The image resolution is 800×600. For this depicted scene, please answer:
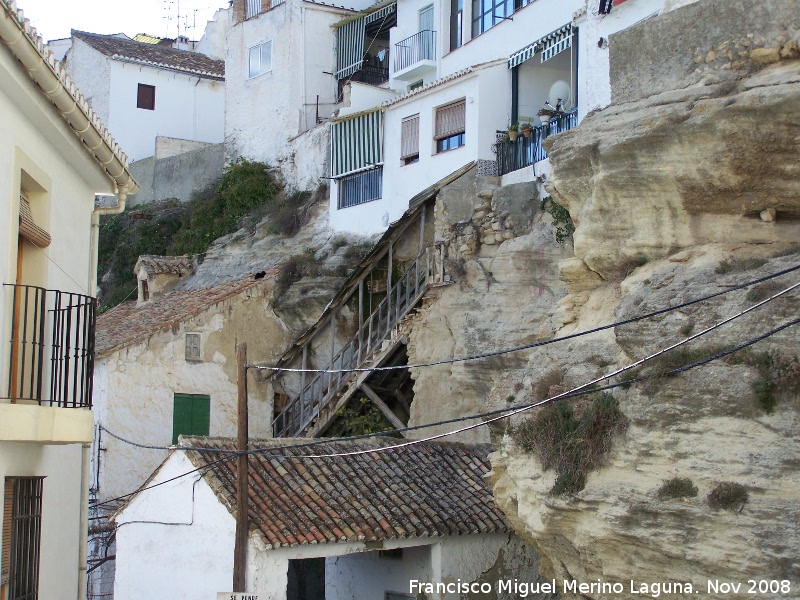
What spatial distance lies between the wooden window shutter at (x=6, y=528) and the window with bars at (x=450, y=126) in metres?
15.6

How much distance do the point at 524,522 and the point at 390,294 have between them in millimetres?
9531

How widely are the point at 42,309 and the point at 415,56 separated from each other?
20.5 meters

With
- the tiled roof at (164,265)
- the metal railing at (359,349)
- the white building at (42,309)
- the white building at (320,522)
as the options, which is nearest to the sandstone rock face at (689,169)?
the white building at (42,309)

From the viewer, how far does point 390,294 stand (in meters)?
22.1

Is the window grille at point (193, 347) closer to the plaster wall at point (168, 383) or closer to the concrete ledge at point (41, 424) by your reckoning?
the plaster wall at point (168, 383)

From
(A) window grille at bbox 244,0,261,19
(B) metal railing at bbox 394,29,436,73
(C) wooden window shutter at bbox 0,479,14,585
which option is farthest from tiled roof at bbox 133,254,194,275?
(C) wooden window shutter at bbox 0,479,14,585

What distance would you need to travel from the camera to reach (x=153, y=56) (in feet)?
126

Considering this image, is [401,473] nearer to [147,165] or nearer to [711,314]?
[711,314]

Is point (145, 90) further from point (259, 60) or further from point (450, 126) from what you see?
point (450, 126)

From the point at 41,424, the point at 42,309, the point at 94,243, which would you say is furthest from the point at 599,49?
the point at 41,424

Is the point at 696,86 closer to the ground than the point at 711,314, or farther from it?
farther from it

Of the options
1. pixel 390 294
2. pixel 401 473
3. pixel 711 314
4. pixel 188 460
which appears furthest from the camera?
pixel 390 294

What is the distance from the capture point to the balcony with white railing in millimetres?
28141

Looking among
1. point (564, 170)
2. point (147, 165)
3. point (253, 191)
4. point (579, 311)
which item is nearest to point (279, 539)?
point (579, 311)
